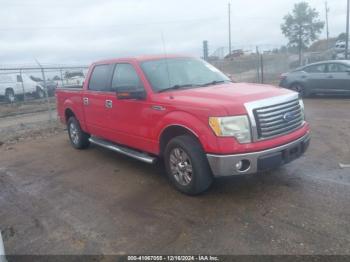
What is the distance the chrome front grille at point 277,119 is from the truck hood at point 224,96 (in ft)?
0.55

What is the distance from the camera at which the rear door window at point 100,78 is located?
6.20 meters

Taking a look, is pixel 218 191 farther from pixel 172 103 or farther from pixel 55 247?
pixel 55 247

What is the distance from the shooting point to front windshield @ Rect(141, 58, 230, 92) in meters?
5.23

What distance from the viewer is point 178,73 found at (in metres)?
5.45

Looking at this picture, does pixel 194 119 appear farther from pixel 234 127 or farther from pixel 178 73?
pixel 178 73

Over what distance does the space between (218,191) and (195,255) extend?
151cm

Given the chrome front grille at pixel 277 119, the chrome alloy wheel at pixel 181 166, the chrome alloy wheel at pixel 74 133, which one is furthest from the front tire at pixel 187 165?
the chrome alloy wheel at pixel 74 133

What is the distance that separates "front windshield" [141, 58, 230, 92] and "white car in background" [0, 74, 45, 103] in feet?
52.3

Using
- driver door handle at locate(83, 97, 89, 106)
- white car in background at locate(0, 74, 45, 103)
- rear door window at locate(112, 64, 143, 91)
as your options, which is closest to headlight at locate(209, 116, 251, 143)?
rear door window at locate(112, 64, 143, 91)

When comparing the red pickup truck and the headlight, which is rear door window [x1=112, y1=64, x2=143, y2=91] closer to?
the red pickup truck

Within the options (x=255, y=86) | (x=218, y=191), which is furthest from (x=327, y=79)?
(x=218, y=191)

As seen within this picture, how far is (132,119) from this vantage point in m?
5.45

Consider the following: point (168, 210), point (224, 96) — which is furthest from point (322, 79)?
point (168, 210)

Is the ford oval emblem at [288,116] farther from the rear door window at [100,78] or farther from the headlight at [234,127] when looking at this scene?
the rear door window at [100,78]
